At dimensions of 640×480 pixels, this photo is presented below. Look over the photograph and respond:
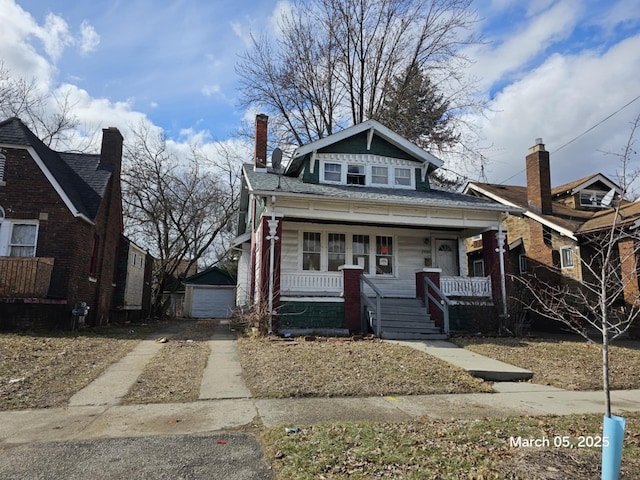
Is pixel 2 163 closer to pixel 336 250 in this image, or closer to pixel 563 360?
pixel 336 250

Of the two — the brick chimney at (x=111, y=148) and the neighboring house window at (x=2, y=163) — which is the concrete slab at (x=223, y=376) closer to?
the neighboring house window at (x=2, y=163)

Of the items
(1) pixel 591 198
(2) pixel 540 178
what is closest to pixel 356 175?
(2) pixel 540 178

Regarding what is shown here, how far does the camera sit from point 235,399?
6316 mm

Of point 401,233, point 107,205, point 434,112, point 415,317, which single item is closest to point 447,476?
point 415,317

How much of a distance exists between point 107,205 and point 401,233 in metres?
11.7

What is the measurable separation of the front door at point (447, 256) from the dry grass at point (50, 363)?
11.4m

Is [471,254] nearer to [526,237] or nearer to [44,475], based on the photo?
[526,237]

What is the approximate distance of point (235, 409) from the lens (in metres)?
5.78

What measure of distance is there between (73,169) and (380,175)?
482 inches

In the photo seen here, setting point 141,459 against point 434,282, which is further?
point 434,282

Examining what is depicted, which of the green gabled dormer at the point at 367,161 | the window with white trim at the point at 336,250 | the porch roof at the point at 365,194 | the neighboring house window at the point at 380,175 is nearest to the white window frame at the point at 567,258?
the porch roof at the point at 365,194

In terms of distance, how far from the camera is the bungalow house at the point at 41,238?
12.8 m

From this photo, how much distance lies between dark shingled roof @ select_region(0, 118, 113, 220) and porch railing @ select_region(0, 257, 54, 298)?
2.24m

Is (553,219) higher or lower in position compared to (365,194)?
higher
